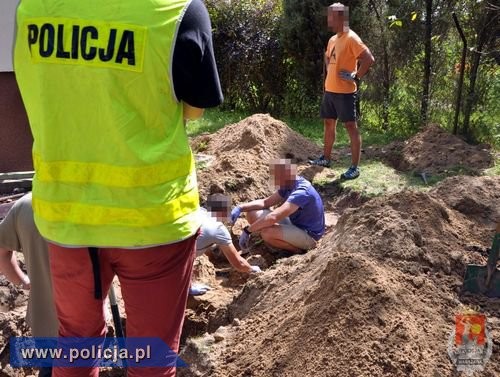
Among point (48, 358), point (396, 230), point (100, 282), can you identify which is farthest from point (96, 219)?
point (396, 230)

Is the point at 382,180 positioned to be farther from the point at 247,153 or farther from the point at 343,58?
the point at 247,153

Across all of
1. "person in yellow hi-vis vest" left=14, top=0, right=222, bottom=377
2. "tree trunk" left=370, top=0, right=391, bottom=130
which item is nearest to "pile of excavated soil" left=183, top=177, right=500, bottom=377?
"person in yellow hi-vis vest" left=14, top=0, right=222, bottom=377

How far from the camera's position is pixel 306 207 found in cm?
500

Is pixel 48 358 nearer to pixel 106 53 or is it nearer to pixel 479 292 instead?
pixel 106 53

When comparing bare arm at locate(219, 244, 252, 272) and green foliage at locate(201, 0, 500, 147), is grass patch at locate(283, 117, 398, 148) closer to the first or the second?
green foliage at locate(201, 0, 500, 147)

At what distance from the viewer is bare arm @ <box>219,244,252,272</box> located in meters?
4.27

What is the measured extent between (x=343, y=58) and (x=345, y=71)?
150 millimetres

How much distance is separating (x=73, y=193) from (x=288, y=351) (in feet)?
5.10

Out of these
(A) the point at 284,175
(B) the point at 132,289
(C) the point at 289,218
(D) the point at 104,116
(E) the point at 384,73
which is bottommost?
(C) the point at 289,218

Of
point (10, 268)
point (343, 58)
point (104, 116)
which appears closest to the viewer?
point (104, 116)

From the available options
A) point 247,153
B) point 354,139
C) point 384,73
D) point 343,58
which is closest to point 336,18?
point 343,58

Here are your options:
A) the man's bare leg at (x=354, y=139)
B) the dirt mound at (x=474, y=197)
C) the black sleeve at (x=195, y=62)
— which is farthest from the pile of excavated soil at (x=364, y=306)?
the man's bare leg at (x=354, y=139)

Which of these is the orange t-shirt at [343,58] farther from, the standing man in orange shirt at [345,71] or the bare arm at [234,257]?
the bare arm at [234,257]

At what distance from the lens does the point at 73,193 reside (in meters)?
2.08
